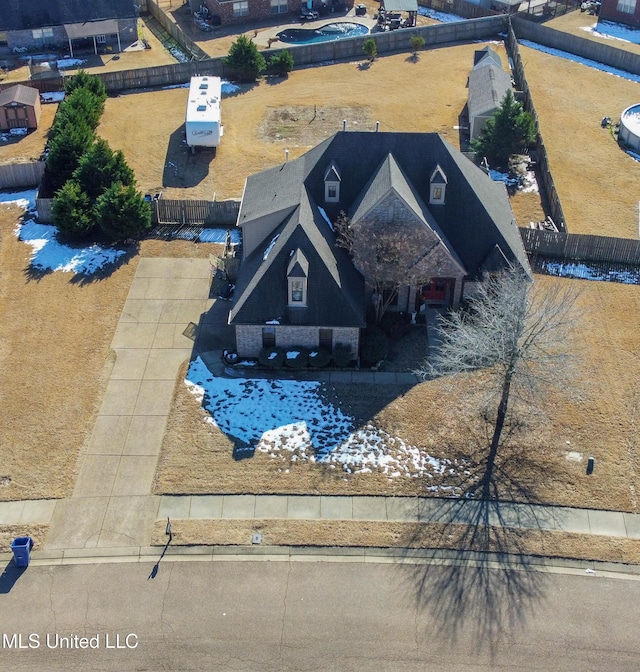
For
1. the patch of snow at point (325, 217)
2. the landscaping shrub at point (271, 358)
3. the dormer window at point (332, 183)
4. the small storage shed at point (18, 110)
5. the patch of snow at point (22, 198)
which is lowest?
the patch of snow at point (22, 198)

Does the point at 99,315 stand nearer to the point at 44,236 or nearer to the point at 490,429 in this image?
the point at 44,236

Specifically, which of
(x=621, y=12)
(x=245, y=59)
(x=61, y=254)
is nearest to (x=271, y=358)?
(x=61, y=254)

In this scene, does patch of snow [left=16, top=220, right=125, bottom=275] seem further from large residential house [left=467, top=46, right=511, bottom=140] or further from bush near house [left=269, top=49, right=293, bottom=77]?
bush near house [left=269, top=49, right=293, bottom=77]

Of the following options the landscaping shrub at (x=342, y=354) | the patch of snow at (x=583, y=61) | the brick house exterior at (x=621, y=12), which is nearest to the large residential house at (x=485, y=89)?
the patch of snow at (x=583, y=61)

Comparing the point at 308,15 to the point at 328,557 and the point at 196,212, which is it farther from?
the point at 328,557

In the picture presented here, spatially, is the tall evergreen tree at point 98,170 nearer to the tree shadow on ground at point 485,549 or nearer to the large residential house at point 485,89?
the large residential house at point 485,89

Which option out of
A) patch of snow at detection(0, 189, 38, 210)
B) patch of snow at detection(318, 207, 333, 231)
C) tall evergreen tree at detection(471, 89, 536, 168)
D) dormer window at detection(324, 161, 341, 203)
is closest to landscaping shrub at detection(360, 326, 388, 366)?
patch of snow at detection(318, 207, 333, 231)
